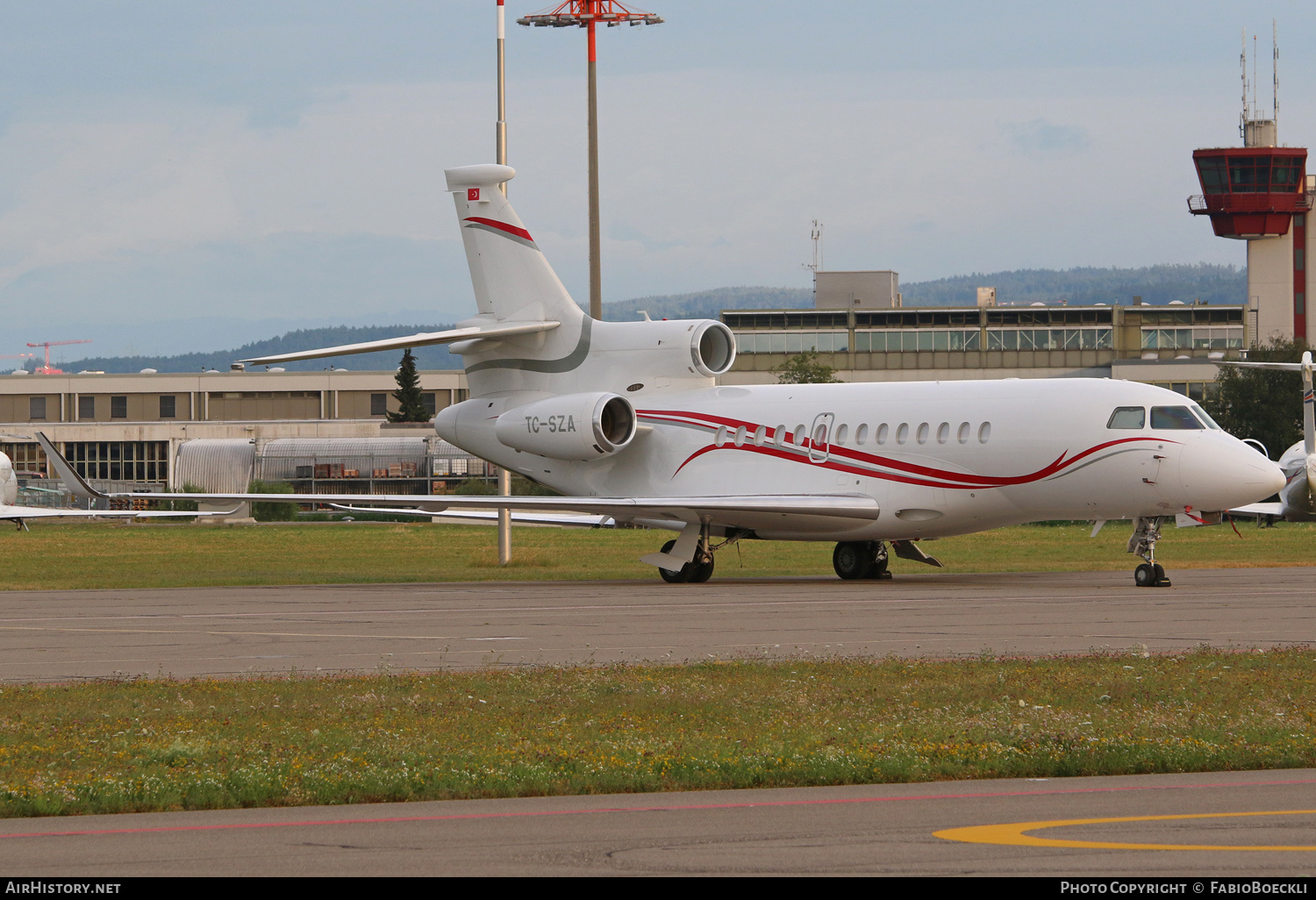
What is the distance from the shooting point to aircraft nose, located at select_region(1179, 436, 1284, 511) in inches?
994

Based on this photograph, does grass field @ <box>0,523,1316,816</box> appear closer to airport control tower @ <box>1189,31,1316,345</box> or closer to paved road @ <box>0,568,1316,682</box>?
paved road @ <box>0,568,1316,682</box>

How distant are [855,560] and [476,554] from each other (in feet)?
54.9

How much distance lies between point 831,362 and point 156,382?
49.3m

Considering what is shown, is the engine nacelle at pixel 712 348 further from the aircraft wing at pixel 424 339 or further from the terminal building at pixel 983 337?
the terminal building at pixel 983 337

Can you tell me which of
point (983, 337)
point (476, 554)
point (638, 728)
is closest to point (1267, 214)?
point (983, 337)

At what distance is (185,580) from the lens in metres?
31.4

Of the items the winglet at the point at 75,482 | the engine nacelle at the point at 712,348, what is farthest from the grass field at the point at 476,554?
the engine nacelle at the point at 712,348

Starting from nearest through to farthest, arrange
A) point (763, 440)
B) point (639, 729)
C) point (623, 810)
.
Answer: point (623, 810) < point (639, 729) < point (763, 440)

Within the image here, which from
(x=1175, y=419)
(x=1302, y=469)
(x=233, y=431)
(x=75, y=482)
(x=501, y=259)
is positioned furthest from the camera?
(x=233, y=431)

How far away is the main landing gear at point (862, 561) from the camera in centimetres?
3062

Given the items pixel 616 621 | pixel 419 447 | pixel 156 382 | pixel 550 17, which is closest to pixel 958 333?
pixel 419 447

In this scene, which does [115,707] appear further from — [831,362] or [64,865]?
[831,362]

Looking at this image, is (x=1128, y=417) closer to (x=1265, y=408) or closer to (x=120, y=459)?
(x=1265, y=408)

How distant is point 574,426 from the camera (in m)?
31.3
